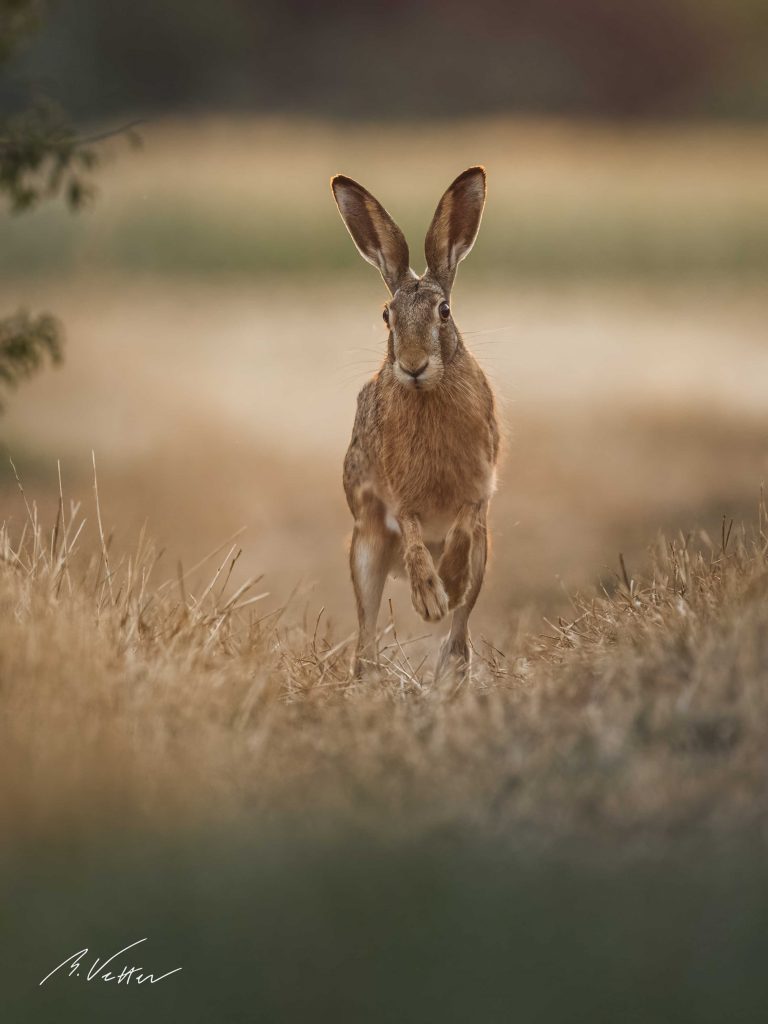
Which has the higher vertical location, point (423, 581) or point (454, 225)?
point (454, 225)

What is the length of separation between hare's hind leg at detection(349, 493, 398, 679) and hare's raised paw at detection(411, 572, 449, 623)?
0.65 metres

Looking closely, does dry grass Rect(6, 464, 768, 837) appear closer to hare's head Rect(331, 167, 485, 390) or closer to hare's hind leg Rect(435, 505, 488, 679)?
hare's hind leg Rect(435, 505, 488, 679)

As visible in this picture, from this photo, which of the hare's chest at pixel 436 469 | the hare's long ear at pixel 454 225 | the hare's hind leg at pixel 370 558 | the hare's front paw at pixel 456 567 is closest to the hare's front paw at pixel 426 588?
the hare's front paw at pixel 456 567

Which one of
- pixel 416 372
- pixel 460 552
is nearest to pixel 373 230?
pixel 416 372

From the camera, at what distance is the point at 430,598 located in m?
7.21

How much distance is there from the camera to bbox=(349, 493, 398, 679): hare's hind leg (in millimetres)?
7910

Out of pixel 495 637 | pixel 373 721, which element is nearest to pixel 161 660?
pixel 373 721

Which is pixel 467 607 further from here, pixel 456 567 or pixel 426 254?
pixel 426 254

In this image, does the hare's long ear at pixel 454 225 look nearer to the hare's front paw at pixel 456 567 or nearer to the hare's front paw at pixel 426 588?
the hare's front paw at pixel 456 567

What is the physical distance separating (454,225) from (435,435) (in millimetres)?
1044

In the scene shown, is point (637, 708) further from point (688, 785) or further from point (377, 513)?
point (377, 513)

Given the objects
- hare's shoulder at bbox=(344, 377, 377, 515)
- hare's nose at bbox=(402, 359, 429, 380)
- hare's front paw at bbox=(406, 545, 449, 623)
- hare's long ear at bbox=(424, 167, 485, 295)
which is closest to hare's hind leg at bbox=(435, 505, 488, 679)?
hare's front paw at bbox=(406, 545, 449, 623)

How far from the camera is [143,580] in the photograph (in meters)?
6.98

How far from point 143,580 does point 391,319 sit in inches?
67.0
